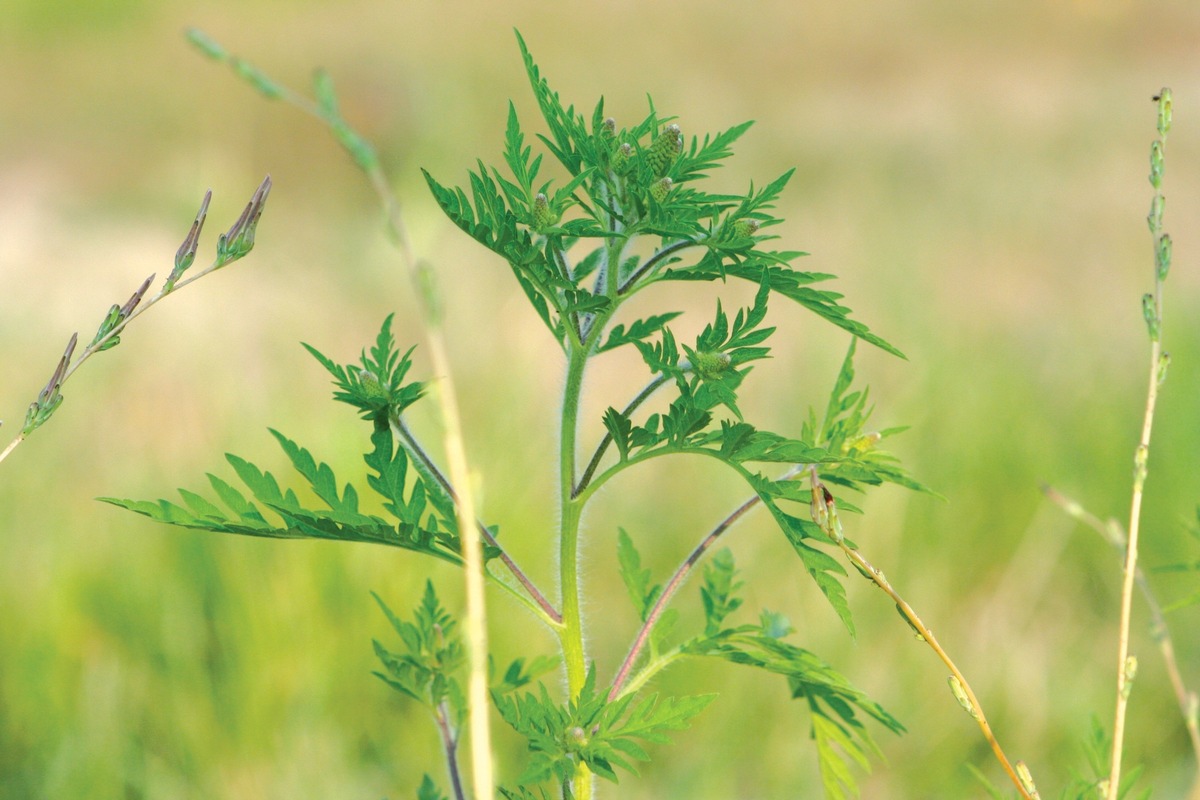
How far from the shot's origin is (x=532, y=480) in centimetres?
276

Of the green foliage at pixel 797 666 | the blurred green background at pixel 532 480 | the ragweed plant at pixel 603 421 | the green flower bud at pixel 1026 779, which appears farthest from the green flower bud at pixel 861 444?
the blurred green background at pixel 532 480

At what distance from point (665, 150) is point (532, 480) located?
81.3 inches

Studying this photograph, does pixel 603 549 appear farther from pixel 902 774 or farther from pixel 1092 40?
pixel 1092 40

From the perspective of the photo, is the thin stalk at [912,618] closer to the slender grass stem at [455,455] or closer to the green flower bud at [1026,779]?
the green flower bud at [1026,779]

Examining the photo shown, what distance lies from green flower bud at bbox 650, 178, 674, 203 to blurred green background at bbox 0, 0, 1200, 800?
0.41m

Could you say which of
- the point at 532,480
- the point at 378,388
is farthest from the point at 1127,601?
the point at 532,480

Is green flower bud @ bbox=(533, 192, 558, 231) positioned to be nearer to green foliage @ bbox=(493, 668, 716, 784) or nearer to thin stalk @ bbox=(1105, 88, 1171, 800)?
green foliage @ bbox=(493, 668, 716, 784)

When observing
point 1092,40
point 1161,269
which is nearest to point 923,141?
point 1092,40

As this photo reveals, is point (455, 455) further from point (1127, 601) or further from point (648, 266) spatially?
point (1127, 601)

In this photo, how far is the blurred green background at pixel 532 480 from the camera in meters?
2.07

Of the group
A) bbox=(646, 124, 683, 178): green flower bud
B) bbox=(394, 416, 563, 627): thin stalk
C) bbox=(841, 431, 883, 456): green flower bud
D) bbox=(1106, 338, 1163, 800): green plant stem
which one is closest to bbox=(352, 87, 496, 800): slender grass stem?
bbox=(394, 416, 563, 627): thin stalk

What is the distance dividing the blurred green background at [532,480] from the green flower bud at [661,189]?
16.3 inches

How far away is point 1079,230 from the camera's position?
7.39 metres

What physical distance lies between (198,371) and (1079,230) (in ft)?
18.6
